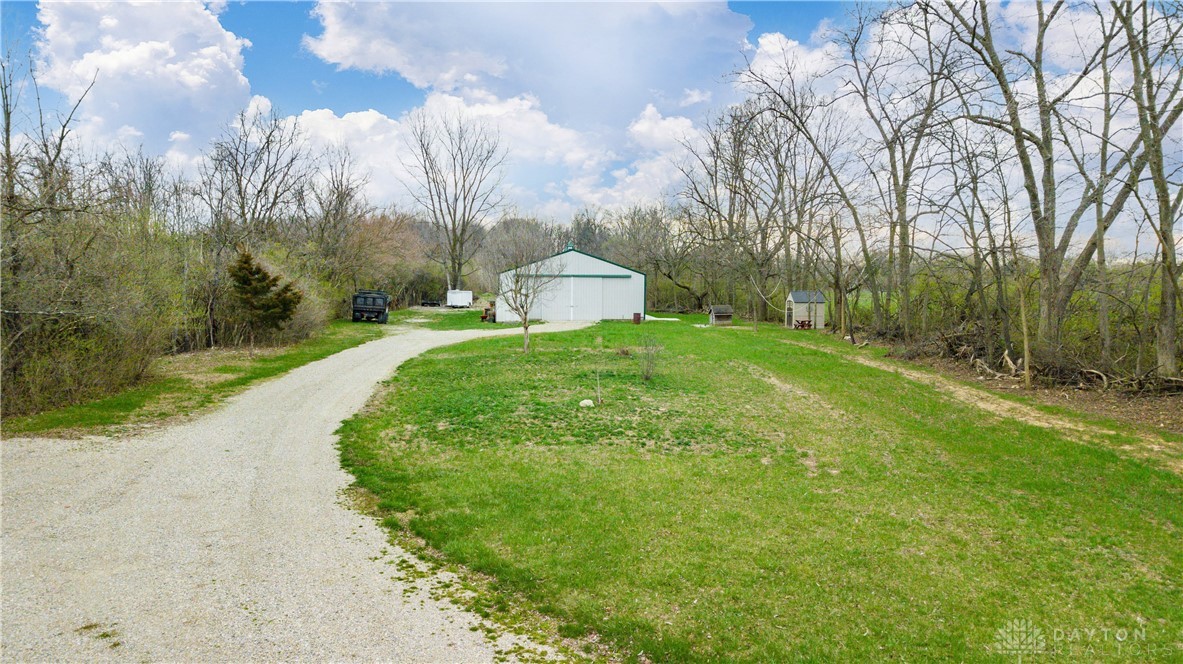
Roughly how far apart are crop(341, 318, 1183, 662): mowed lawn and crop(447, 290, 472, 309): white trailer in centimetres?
3316

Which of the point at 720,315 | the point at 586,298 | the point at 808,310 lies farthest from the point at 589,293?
the point at 808,310

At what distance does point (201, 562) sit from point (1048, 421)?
1238cm

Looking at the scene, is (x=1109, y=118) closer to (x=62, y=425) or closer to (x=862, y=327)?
(x=862, y=327)

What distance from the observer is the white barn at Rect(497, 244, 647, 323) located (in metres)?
31.4

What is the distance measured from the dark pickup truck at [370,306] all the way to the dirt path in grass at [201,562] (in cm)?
2281

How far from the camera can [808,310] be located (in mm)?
31172

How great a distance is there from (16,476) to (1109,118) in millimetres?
20122

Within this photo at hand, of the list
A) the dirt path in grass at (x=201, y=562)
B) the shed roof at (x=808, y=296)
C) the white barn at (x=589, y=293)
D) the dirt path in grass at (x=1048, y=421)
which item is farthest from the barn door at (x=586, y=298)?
the dirt path in grass at (x=201, y=562)

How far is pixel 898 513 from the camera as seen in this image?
6.24 m

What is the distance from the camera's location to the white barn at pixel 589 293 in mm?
31438

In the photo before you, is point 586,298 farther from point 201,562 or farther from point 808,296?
point 201,562

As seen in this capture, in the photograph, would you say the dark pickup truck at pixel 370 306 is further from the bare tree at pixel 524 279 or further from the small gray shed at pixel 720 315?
the small gray shed at pixel 720 315

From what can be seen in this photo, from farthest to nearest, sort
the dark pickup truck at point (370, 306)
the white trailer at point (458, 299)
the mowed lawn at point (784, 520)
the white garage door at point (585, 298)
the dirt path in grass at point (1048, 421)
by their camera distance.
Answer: the white trailer at point (458, 299) → the white garage door at point (585, 298) → the dark pickup truck at point (370, 306) → the dirt path in grass at point (1048, 421) → the mowed lawn at point (784, 520)

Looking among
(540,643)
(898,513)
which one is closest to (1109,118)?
(898,513)
